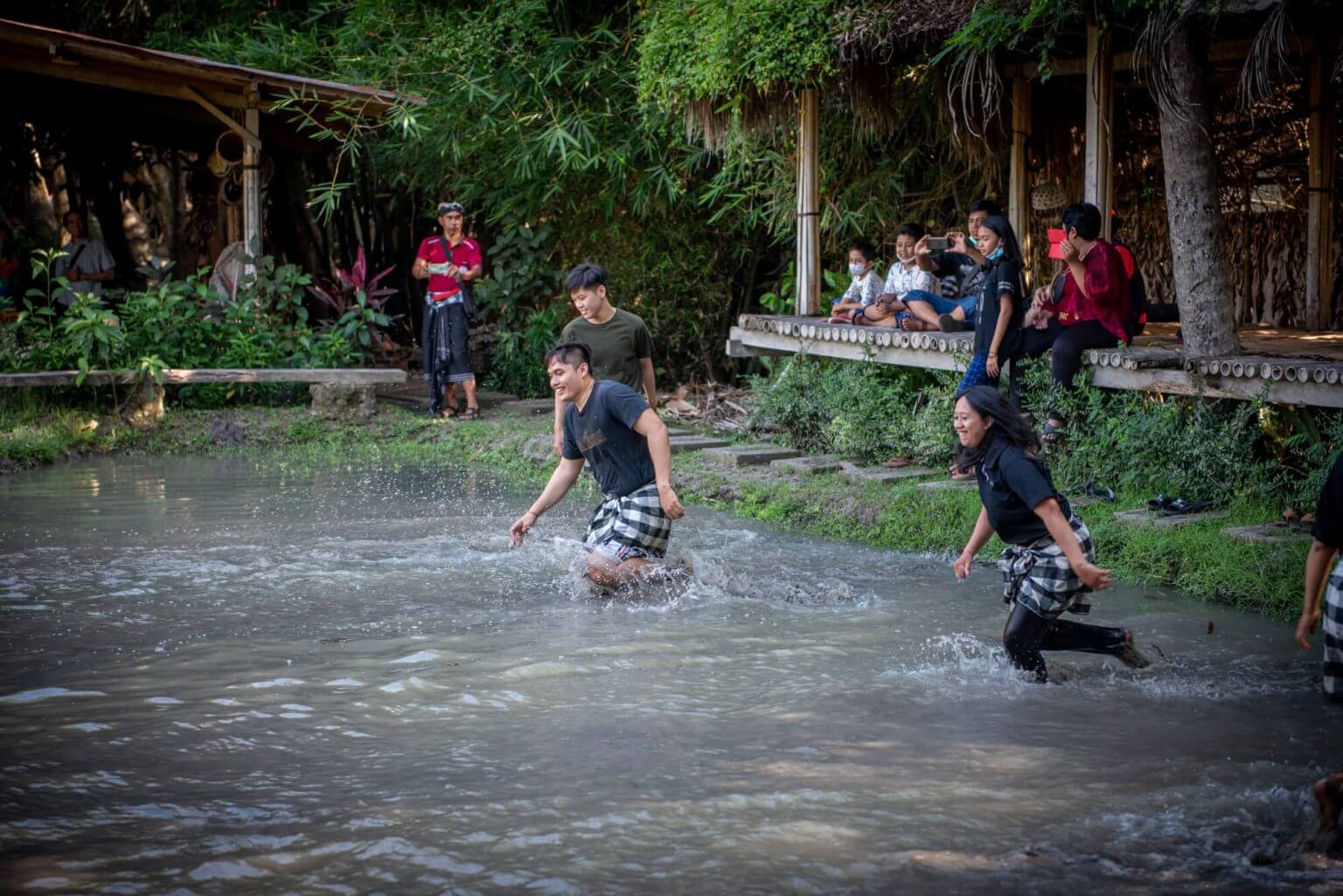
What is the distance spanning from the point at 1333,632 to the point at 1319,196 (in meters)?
7.07

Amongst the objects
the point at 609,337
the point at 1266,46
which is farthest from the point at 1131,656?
the point at 1266,46

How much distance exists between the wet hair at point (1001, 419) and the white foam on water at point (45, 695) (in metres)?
3.86

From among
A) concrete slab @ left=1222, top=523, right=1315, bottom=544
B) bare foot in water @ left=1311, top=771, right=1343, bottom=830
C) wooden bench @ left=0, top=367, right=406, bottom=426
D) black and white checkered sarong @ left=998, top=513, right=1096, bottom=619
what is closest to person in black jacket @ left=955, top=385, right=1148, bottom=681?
black and white checkered sarong @ left=998, top=513, right=1096, bottom=619

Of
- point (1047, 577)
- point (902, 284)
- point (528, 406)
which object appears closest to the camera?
point (1047, 577)

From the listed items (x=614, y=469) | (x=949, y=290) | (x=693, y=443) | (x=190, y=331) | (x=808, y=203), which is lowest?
(x=693, y=443)

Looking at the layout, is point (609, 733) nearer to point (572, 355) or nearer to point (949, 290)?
point (572, 355)

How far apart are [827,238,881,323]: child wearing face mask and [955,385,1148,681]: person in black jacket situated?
613 centimetres

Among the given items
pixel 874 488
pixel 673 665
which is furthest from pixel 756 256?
pixel 673 665

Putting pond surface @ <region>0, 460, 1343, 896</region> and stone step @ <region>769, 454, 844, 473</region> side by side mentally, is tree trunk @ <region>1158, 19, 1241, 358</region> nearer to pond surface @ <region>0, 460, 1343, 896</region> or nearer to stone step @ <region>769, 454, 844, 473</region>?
pond surface @ <region>0, 460, 1343, 896</region>

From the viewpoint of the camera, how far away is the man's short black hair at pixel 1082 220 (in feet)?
31.0

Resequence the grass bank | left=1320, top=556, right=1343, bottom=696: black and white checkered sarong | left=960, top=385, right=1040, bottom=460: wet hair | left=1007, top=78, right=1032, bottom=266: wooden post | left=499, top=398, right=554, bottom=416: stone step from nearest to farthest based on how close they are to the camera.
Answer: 1. left=1320, top=556, right=1343, bottom=696: black and white checkered sarong
2. left=960, top=385, right=1040, bottom=460: wet hair
3. the grass bank
4. left=1007, top=78, right=1032, bottom=266: wooden post
5. left=499, top=398, right=554, bottom=416: stone step

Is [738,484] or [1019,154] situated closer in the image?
[738,484]

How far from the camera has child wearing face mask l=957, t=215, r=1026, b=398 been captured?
9.41m

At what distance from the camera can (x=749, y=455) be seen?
11.4 metres
